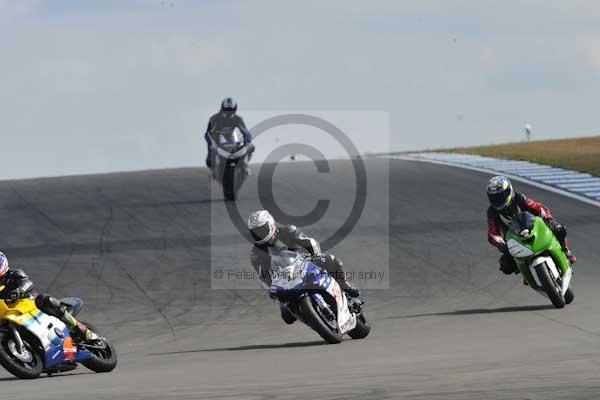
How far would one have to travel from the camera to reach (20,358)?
35.3 ft

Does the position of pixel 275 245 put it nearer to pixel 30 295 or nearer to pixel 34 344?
pixel 30 295

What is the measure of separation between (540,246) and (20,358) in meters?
6.30

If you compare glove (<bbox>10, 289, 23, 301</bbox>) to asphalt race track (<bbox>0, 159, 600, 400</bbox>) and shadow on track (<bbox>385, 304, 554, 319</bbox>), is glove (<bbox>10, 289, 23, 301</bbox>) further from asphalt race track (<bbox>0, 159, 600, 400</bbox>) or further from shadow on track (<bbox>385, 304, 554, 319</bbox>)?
shadow on track (<bbox>385, 304, 554, 319</bbox>)

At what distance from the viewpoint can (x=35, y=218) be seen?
2367cm

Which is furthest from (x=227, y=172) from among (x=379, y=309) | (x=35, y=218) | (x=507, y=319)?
(x=507, y=319)

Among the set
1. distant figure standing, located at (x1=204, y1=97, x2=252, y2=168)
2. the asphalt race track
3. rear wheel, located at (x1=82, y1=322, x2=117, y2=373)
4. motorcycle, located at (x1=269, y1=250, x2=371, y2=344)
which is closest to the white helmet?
motorcycle, located at (x1=269, y1=250, x2=371, y2=344)

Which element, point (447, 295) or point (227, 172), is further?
point (227, 172)

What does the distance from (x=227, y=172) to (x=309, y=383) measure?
15236 millimetres

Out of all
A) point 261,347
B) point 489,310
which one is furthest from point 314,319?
point 489,310

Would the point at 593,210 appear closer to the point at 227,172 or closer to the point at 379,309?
the point at 227,172

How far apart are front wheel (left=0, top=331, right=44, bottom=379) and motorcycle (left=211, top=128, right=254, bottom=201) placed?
12.6 meters

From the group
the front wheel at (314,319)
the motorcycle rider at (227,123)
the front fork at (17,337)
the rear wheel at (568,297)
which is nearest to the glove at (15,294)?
the front fork at (17,337)

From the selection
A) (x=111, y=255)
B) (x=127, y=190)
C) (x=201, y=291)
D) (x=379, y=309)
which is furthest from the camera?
(x=127, y=190)

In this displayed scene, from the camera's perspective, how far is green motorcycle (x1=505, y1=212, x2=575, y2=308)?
13961 millimetres
